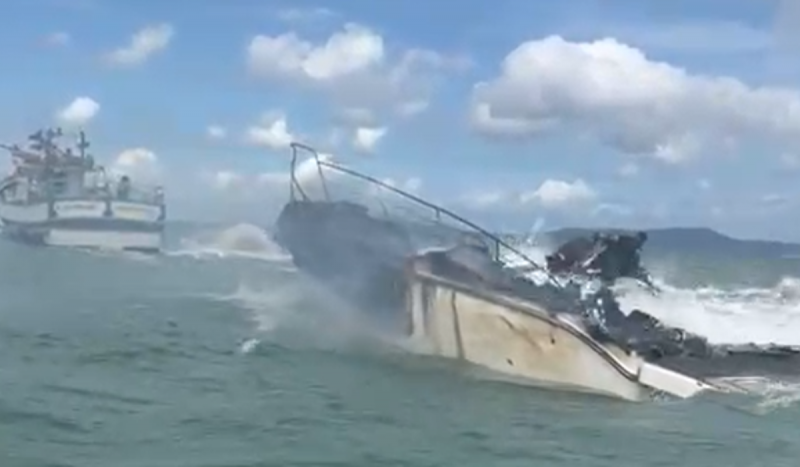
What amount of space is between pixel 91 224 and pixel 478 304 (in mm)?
89889

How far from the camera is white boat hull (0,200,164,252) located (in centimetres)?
10894

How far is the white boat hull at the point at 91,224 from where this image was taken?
4289 inches

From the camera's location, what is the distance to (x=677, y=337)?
949 inches

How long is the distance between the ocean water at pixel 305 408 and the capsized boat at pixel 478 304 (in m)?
0.50

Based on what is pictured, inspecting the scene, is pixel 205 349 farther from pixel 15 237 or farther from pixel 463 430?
pixel 15 237

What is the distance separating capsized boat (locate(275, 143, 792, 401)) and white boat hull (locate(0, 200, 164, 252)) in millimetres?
82152

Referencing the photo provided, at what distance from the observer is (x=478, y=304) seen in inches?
937

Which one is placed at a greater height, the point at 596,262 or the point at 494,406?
the point at 596,262

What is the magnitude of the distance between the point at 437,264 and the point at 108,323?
12563 millimetres

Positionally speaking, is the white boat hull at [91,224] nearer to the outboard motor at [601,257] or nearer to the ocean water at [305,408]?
the ocean water at [305,408]

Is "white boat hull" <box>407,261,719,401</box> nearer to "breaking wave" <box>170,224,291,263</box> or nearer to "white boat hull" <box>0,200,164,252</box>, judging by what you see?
"breaking wave" <box>170,224,291,263</box>

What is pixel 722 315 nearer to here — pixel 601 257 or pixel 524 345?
pixel 601 257

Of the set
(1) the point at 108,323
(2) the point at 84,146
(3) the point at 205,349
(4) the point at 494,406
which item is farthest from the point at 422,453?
(2) the point at 84,146

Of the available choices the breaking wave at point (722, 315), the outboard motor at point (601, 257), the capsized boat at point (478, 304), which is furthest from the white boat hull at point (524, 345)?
the breaking wave at point (722, 315)
